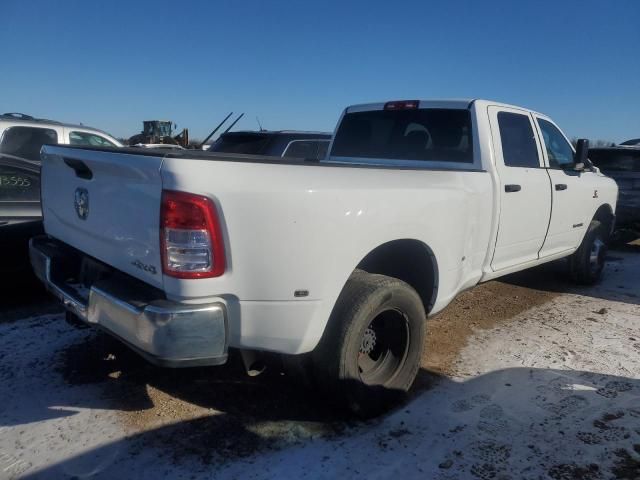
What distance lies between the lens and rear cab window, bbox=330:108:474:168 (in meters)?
4.18

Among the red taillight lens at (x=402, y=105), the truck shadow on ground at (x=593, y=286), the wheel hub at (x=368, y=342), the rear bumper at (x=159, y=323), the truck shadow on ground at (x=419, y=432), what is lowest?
the truck shadow on ground at (x=419, y=432)

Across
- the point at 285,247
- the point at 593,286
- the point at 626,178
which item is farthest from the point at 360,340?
the point at 626,178

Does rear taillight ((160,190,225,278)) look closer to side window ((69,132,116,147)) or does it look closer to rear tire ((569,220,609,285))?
rear tire ((569,220,609,285))

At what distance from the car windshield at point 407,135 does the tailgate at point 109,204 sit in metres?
2.54

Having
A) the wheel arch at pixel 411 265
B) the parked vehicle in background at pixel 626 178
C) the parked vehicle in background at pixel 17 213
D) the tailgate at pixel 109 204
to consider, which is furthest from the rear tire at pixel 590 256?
the parked vehicle in background at pixel 17 213

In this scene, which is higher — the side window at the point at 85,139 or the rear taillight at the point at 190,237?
the side window at the point at 85,139

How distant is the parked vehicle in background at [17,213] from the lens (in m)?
4.68

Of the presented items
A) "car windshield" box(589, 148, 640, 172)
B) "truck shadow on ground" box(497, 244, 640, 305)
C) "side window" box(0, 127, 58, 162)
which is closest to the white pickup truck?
"truck shadow on ground" box(497, 244, 640, 305)

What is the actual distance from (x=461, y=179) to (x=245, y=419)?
206 centimetres

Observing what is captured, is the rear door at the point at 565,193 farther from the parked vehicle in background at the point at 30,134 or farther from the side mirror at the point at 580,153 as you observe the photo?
the parked vehicle in background at the point at 30,134

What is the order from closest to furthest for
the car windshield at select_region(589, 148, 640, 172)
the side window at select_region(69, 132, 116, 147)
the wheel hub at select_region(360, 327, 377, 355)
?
the wheel hub at select_region(360, 327, 377, 355) → the side window at select_region(69, 132, 116, 147) → the car windshield at select_region(589, 148, 640, 172)

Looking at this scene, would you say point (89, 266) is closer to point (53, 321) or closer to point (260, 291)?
point (260, 291)

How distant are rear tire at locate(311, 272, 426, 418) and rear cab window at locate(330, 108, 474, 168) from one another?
1503 mm

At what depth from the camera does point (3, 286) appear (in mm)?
4844
